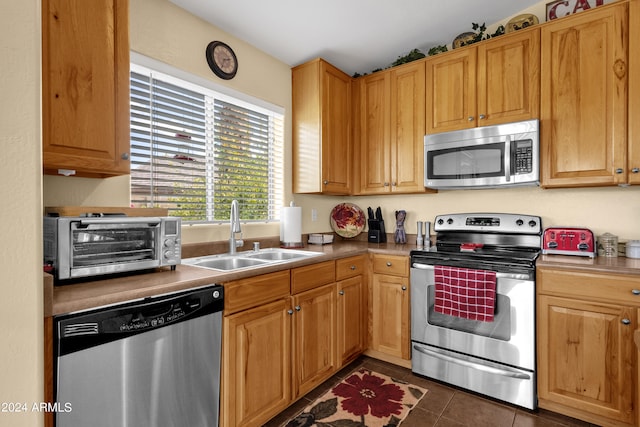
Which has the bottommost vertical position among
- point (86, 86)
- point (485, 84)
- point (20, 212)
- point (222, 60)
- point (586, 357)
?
point (586, 357)

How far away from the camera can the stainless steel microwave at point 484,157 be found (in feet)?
7.23

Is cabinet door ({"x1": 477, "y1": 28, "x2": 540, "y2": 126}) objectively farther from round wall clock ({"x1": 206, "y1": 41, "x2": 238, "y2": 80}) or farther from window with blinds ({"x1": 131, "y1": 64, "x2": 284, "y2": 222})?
round wall clock ({"x1": 206, "y1": 41, "x2": 238, "y2": 80})

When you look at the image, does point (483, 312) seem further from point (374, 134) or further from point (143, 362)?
point (143, 362)

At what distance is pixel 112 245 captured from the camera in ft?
4.70

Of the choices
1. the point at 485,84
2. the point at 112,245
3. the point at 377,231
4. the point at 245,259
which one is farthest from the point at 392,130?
the point at 112,245

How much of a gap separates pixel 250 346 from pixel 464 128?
216 centimetres

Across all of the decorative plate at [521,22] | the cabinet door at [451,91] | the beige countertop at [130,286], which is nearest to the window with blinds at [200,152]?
the beige countertop at [130,286]

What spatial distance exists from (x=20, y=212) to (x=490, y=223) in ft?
9.01

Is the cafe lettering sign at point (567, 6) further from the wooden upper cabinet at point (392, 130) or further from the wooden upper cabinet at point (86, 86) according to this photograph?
the wooden upper cabinet at point (86, 86)

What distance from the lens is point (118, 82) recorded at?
1.47 metres

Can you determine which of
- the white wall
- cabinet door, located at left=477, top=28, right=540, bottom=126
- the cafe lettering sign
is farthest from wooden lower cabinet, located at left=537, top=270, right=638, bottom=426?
the white wall

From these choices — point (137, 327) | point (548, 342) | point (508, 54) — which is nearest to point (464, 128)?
point (508, 54)

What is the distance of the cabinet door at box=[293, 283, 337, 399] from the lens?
201 cm

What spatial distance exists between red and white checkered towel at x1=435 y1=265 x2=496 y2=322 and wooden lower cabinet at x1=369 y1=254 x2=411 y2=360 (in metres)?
0.28
